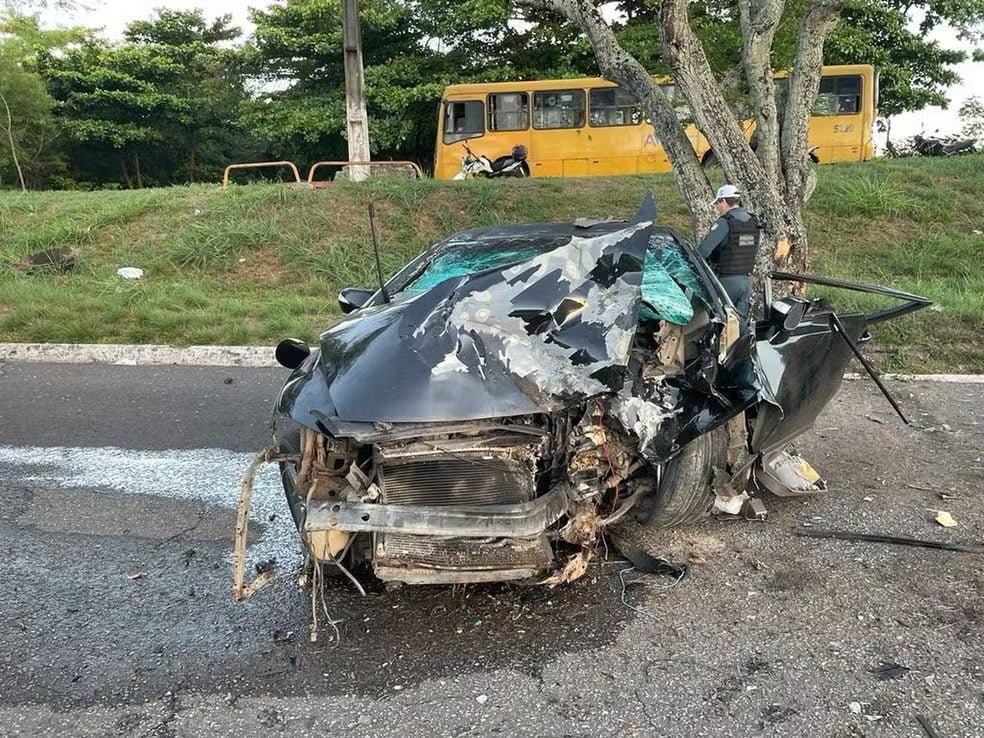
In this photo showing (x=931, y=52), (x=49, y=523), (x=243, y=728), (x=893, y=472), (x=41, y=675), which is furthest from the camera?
(x=931, y=52)

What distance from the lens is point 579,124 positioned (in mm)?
17141

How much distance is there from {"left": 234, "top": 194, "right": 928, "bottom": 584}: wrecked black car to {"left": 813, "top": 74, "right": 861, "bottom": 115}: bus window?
15605 mm

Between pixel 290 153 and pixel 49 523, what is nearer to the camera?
pixel 49 523

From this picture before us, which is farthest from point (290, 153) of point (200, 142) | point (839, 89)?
point (839, 89)

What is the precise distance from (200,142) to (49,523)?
2803cm

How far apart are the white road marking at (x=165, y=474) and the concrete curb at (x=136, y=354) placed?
240 centimetres

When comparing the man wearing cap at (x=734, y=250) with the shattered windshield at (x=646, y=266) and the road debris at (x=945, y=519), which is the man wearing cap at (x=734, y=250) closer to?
the shattered windshield at (x=646, y=266)

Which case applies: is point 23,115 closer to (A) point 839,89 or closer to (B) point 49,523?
(A) point 839,89

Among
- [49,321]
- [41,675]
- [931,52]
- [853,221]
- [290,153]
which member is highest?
[931,52]

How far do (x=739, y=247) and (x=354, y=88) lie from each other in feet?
35.3

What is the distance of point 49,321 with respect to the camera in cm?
841

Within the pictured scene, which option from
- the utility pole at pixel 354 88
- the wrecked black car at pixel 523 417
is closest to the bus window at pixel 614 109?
the utility pole at pixel 354 88

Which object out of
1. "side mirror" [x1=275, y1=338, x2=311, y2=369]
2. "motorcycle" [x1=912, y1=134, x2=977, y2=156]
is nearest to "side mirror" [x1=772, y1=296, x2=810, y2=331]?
"side mirror" [x1=275, y1=338, x2=311, y2=369]

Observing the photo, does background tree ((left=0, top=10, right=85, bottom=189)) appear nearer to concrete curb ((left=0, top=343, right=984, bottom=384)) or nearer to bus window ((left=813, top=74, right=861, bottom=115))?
concrete curb ((left=0, top=343, right=984, bottom=384))
